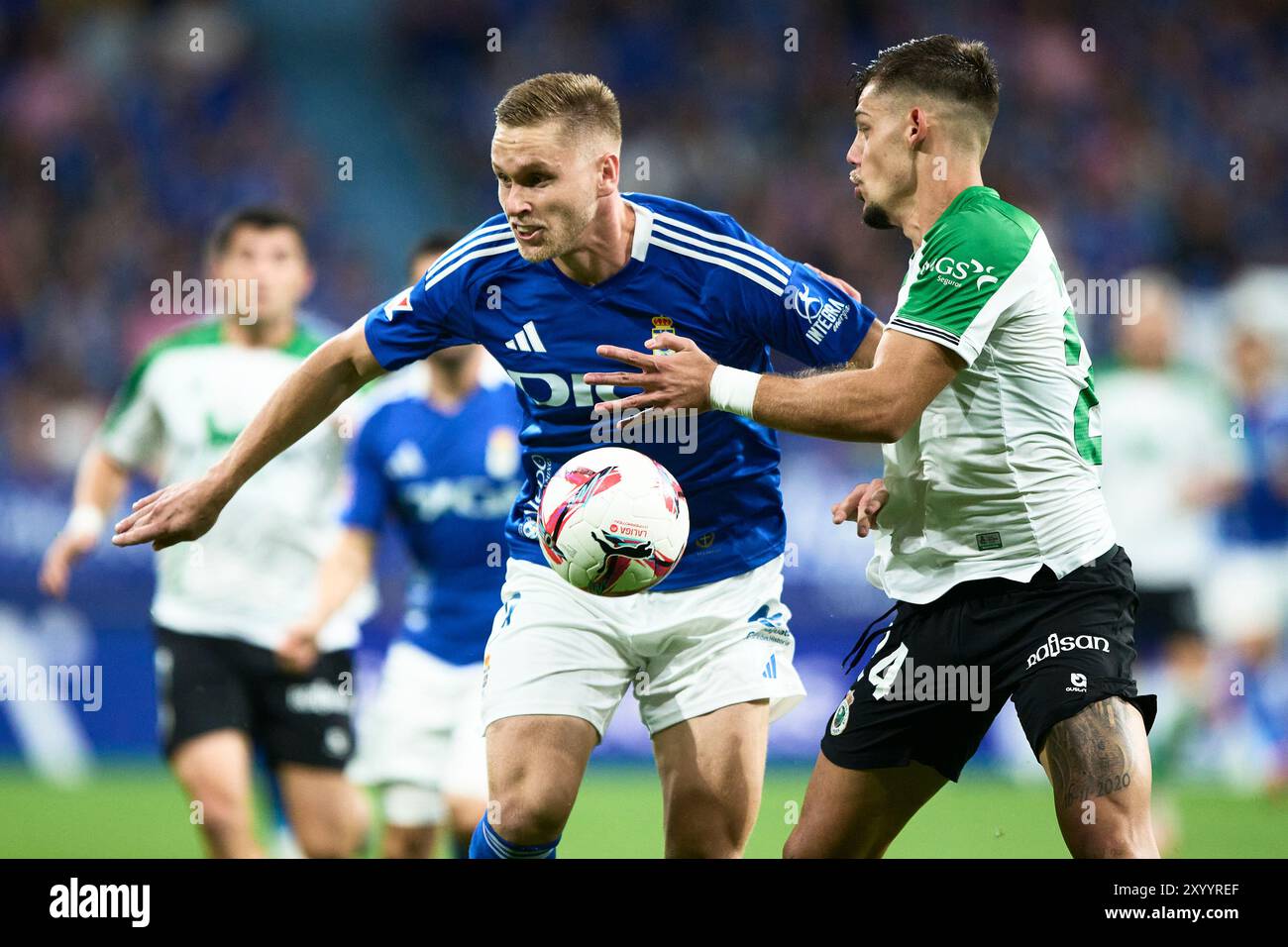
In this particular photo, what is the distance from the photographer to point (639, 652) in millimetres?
4695

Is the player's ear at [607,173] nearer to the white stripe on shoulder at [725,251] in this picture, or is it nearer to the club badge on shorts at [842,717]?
the white stripe on shoulder at [725,251]

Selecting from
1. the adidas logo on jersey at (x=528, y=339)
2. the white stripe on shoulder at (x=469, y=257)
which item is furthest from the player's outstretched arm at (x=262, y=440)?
the adidas logo on jersey at (x=528, y=339)

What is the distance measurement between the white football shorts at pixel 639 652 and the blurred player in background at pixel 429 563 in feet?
5.78

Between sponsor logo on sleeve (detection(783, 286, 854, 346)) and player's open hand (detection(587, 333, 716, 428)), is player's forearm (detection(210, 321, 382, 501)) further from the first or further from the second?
sponsor logo on sleeve (detection(783, 286, 854, 346))

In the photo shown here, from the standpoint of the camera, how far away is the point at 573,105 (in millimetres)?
4582

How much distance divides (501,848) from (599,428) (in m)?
1.26

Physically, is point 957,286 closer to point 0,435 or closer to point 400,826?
point 400,826

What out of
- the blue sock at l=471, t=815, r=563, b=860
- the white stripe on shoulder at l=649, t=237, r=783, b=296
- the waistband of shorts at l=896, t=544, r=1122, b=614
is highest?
the white stripe on shoulder at l=649, t=237, r=783, b=296

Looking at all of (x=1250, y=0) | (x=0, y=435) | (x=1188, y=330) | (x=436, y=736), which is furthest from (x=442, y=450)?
(x=1250, y=0)

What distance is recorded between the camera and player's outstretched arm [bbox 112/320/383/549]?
462 centimetres

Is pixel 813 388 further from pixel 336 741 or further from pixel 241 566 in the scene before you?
pixel 241 566

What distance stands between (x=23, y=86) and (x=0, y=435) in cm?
416

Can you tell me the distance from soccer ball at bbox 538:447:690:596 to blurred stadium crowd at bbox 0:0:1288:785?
535 centimetres

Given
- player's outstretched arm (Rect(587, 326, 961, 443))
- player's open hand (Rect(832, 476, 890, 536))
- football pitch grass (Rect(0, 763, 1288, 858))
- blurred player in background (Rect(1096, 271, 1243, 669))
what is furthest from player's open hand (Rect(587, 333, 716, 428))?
blurred player in background (Rect(1096, 271, 1243, 669))
